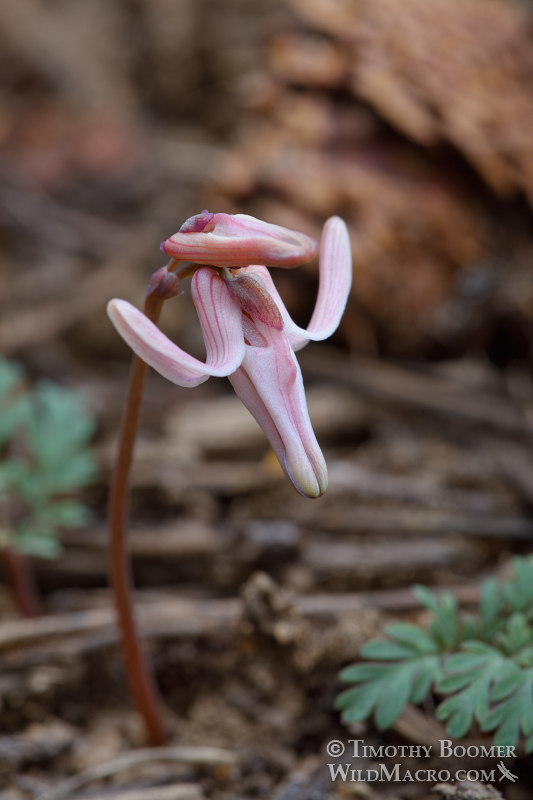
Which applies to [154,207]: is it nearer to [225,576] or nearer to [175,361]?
[225,576]

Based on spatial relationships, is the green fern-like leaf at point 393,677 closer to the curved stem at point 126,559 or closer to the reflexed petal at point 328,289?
the curved stem at point 126,559

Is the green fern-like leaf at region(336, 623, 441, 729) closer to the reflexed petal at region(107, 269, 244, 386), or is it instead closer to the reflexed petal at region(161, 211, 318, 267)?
the reflexed petal at region(107, 269, 244, 386)

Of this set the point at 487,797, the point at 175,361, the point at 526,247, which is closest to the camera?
the point at 175,361

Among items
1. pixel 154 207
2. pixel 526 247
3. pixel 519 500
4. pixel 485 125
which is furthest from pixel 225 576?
pixel 154 207

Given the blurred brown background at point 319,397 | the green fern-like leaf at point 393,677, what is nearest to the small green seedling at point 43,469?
the blurred brown background at point 319,397

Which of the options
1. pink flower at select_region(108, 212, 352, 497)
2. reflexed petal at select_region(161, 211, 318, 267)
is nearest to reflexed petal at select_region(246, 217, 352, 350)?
pink flower at select_region(108, 212, 352, 497)
